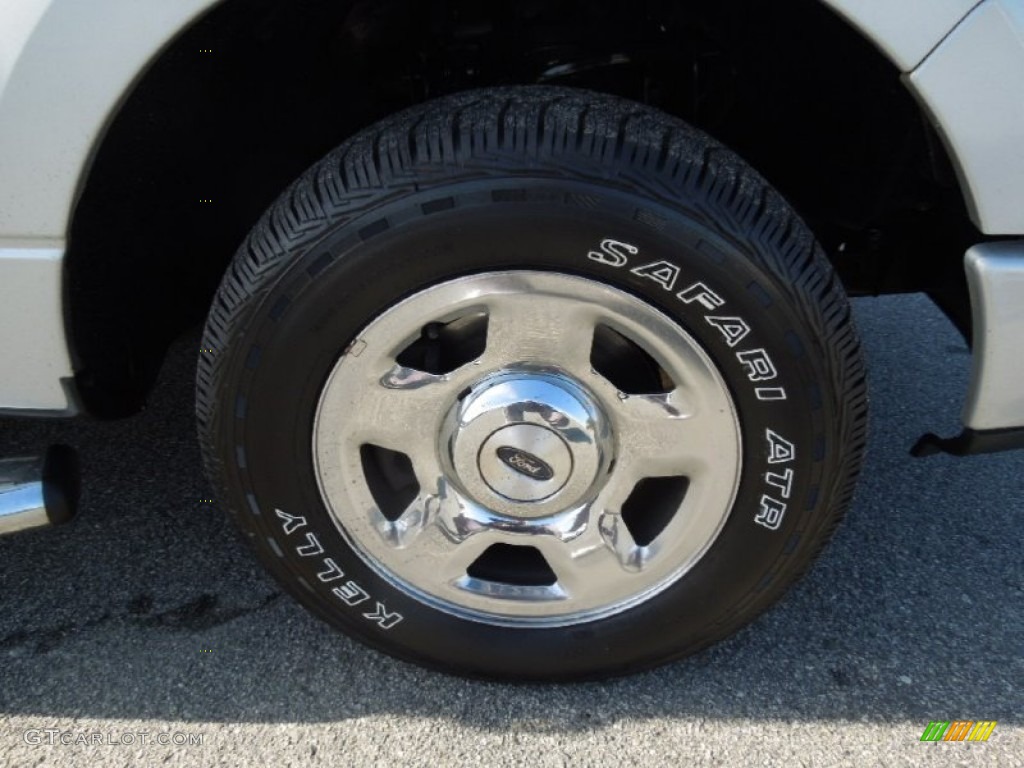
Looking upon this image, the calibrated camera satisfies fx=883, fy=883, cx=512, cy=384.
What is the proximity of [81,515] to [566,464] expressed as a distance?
1.30 metres

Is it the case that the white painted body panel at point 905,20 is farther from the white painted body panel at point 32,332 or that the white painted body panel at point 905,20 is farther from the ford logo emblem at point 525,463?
the white painted body panel at point 32,332

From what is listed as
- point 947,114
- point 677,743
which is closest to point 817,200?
point 947,114

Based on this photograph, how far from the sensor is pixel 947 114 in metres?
1.27

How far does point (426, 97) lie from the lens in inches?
74.0

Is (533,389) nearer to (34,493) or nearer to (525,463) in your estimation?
(525,463)

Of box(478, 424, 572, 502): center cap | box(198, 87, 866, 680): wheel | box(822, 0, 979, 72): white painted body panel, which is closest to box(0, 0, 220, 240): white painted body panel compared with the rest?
box(198, 87, 866, 680): wheel

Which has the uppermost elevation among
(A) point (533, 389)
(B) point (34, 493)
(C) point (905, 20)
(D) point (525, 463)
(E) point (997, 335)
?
(C) point (905, 20)

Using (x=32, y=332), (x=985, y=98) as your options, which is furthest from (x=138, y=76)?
(x=985, y=98)

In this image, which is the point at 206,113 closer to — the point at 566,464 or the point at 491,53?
the point at 491,53

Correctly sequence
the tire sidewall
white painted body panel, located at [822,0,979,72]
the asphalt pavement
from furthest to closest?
the asphalt pavement
the tire sidewall
white painted body panel, located at [822,0,979,72]

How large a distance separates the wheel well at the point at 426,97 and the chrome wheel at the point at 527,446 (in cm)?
51

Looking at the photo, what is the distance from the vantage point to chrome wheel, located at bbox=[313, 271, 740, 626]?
1424 mm

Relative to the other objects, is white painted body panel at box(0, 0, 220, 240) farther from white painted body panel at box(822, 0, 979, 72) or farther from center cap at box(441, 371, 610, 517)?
white painted body panel at box(822, 0, 979, 72)

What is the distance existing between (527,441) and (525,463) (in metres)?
0.05
